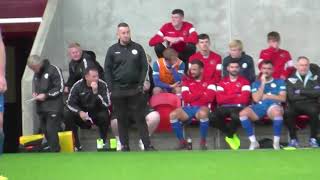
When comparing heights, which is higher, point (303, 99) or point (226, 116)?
point (303, 99)

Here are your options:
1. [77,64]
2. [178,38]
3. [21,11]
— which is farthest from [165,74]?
[21,11]

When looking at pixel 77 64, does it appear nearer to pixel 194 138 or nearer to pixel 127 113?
pixel 127 113

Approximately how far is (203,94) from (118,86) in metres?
1.69

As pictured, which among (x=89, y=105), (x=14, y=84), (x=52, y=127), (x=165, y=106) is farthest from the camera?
(x=14, y=84)

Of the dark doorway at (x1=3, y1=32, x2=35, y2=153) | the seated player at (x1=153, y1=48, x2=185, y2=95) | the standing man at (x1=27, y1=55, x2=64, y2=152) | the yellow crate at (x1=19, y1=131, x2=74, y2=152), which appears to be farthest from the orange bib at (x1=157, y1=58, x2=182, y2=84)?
the dark doorway at (x1=3, y1=32, x2=35, y2=153)

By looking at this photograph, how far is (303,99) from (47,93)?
4.33 meters

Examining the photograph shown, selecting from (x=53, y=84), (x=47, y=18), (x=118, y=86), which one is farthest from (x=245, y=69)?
(x=47, y=18)

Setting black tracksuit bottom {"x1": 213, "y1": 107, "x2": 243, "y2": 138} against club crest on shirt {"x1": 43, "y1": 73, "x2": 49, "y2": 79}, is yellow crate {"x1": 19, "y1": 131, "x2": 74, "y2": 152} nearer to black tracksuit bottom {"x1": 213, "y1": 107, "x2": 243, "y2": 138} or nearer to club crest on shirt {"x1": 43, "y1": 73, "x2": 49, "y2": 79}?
club crest on shirt {"x1": 43, "y1": 73, "x2": 49, "y2": 79}

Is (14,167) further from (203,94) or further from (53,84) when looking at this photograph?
(203,94)

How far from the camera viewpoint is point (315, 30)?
48.1 ft

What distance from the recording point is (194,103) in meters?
11.9

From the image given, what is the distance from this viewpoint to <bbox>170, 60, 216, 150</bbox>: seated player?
38.3 ft

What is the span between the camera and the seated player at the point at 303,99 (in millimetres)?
11391

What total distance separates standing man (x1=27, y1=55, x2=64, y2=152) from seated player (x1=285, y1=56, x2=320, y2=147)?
3.86 metres
